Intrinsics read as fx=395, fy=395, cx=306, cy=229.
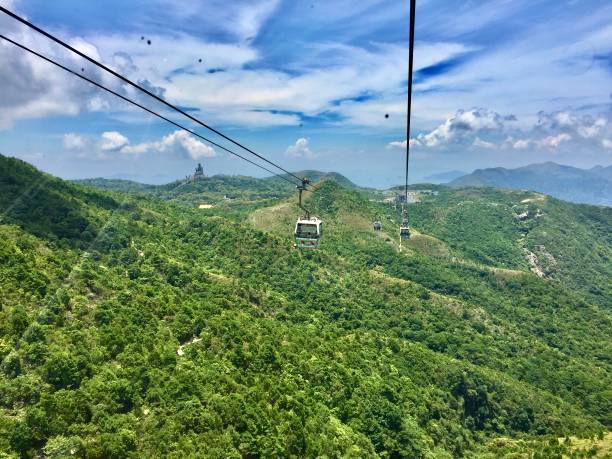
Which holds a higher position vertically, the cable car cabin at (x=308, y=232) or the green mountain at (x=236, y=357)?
the cable car cabin at (x=308, y=232)

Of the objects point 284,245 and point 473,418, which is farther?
point 284,245

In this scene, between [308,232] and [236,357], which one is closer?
[308,232]

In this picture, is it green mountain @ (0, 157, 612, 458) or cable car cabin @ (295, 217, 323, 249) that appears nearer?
green mountain @ (0, 157, 612, 458)

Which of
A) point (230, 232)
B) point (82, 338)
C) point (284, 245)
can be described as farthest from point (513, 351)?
point (82, 338)

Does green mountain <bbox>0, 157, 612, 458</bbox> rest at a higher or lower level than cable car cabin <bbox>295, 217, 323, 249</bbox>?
lower

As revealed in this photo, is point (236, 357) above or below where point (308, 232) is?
below

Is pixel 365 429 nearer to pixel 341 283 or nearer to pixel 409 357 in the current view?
pixel 409 357

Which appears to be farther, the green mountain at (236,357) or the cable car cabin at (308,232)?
the cable car cabin at (308,232)

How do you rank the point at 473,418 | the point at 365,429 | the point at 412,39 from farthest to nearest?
the point at 473,418
the point at 365,429
the point at 412,39
